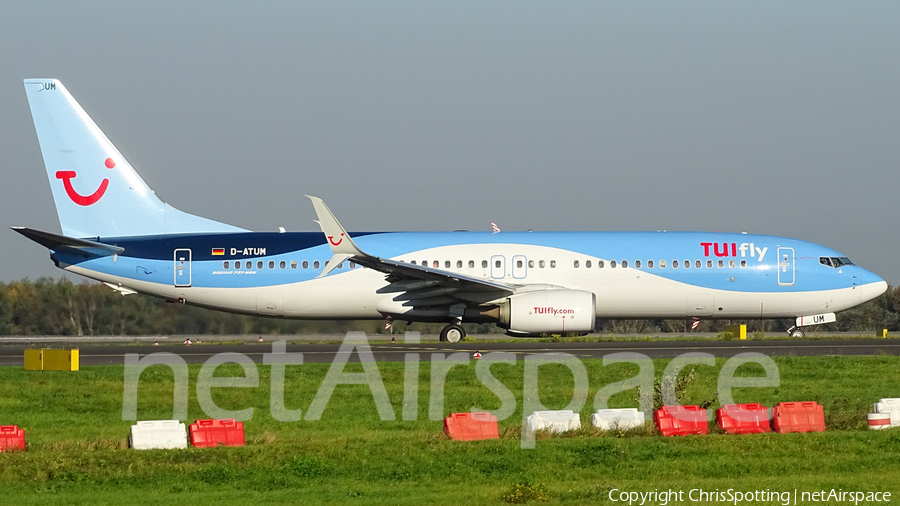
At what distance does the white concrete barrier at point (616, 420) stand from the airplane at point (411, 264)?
53.3 feet

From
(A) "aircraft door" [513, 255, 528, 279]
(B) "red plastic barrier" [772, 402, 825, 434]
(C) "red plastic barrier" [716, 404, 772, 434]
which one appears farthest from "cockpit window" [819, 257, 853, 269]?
(C) "red plastic barrier" [716, 404, 772, 434]

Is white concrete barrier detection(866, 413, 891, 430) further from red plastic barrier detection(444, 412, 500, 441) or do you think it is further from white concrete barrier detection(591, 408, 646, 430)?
red plastic barrier detection(444, 412, 500, 441)

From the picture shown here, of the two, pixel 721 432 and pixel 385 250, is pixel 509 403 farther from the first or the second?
pixel 385 250

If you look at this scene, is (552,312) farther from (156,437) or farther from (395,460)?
(156,437)

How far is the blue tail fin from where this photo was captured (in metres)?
34.9

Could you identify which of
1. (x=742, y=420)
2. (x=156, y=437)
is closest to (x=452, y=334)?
(x=742, y=420)

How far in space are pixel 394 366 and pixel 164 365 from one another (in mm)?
5262

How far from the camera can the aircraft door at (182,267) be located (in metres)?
33.9

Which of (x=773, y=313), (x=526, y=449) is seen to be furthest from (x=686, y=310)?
(x=526, y=449)

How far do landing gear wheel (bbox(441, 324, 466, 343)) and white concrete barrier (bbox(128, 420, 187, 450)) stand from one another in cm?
1915

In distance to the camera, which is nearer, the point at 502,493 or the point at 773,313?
the point at 502,493

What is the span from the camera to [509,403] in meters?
19.2

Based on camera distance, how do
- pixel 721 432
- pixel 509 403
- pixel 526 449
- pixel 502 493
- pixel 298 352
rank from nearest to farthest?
pixel 502 493, pixel 526 449, pixel 721 432, pixel 509 403, pixel 298 352

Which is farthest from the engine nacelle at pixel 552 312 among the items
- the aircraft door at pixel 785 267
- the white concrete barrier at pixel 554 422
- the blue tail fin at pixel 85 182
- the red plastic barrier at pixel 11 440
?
the red plastic barrier at pixel 11 440
